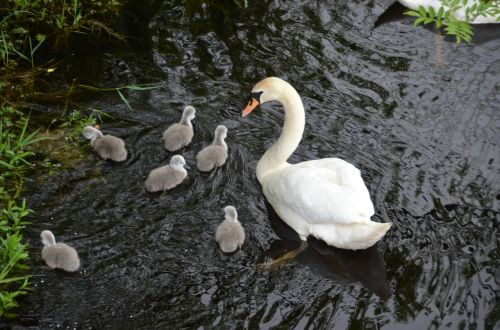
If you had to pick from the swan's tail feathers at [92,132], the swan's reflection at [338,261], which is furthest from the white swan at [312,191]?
the swan's tail feathers at [92,132]

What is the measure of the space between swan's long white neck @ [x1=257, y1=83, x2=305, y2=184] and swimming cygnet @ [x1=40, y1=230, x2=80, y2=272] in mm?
2020

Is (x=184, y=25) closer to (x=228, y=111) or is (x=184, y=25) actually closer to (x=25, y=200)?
(x=228, y=111)

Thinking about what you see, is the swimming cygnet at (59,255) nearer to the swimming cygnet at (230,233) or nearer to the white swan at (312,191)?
the swimming cygnet at (230,233)

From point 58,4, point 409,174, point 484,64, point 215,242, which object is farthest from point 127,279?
point 484,64

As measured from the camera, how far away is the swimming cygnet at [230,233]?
6.11 meters

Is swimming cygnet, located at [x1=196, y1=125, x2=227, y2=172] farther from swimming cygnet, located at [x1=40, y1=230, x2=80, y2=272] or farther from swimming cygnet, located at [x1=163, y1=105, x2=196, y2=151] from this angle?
swimming cygnet, located at [x1=40, y1=230, x2=80, y2=272]

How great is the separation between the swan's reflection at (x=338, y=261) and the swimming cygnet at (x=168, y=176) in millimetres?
969

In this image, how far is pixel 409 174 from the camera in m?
7.16

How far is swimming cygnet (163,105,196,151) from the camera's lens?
7.13 meters

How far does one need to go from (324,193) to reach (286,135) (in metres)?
0.89

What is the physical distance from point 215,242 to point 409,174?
2101 mm

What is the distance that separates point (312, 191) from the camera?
6.39 metres

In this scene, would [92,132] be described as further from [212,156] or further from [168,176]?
[212,156]

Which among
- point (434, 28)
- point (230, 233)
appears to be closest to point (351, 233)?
point (230, 233)
